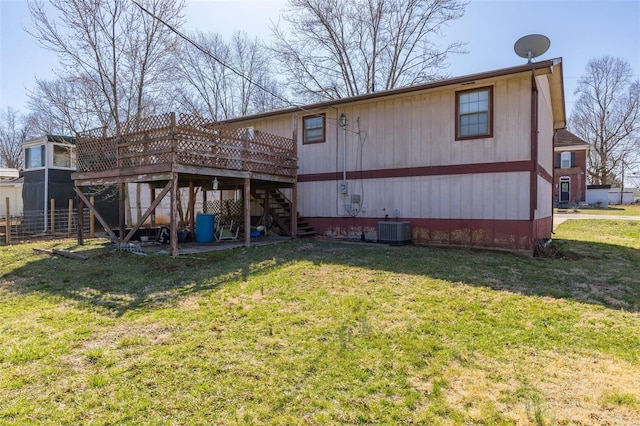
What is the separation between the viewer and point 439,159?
9.25 meters

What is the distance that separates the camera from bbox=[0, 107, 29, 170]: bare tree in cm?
3691

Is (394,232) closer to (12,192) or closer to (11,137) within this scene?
(12,192)

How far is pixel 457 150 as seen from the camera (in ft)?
29.6

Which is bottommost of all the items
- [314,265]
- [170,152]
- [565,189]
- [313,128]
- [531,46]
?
[314,265]

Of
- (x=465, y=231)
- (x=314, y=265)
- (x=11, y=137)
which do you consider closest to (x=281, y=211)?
(x=314, y=265)

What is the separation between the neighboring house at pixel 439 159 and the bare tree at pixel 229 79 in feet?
46.5

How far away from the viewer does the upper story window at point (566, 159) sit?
3017 cm

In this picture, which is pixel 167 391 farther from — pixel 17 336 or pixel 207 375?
pixel 17 336

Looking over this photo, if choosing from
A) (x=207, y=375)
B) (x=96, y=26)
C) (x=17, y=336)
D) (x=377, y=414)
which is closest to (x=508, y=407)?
(x=377, y=414)

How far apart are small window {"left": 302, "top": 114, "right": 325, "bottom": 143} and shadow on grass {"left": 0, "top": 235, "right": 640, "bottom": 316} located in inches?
154

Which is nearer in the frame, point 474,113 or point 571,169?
point 474,113

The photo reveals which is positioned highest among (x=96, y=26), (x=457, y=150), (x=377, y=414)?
(x=96, y=26)

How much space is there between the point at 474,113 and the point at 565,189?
27.9m

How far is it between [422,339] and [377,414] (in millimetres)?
1321
